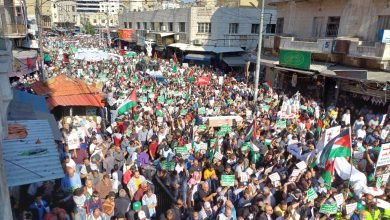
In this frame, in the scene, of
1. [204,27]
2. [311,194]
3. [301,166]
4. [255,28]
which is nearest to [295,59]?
[301,166]

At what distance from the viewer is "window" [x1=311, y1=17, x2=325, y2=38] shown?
66.4 ft

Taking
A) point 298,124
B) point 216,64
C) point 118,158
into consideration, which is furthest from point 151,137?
point 216,64

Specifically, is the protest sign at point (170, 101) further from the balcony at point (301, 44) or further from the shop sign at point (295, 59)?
the balcony at point (301, 44)

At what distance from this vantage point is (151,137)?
11398mm

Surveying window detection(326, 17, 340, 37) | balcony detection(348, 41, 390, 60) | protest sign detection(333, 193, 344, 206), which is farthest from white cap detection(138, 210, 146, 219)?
window detection(326, 17, 340, 37)

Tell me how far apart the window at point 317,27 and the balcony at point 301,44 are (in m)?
0.94

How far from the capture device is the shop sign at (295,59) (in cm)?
1914

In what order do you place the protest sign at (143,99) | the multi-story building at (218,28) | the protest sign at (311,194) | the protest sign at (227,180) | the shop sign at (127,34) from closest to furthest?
the protest sign at (311,194), the protest sign at (227,180), the protest sign at (143,99), the multi-story building at (218,28), the shop sign at (127,34)

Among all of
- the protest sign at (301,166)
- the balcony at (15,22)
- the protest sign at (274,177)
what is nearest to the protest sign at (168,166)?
the protest sign at (274,177)

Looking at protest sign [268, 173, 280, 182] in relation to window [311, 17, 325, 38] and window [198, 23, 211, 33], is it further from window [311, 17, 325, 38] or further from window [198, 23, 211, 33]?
window [198, 23, 211, 33]

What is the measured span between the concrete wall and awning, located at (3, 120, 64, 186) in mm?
15439

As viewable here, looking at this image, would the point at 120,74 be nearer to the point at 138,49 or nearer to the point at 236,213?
the point at 236,213

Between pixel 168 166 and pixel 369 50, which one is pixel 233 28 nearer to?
pixel 369 50

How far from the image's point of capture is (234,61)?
32531 millimetres
